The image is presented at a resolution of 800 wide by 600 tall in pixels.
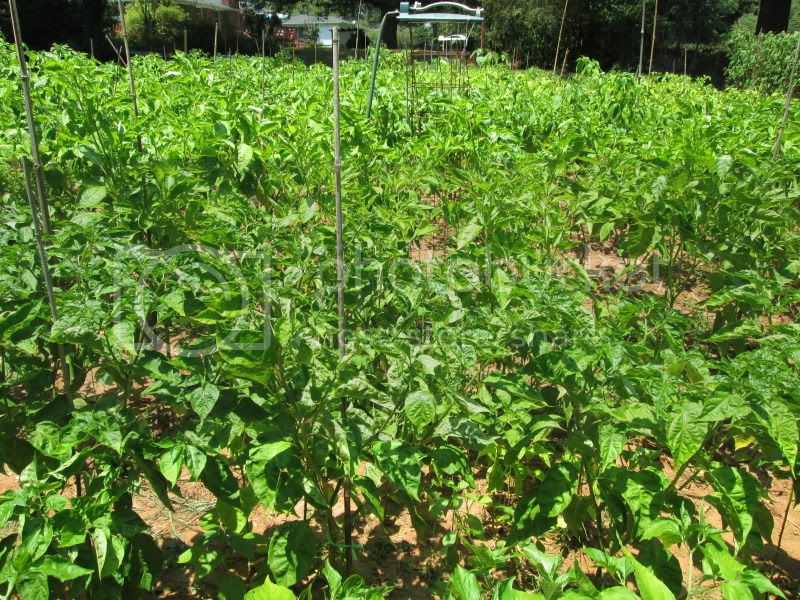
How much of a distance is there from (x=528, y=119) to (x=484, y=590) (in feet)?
11.1

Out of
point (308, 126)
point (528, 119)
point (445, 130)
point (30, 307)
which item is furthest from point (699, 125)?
point (30, 307)

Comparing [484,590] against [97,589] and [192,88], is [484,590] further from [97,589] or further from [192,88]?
[192,88]

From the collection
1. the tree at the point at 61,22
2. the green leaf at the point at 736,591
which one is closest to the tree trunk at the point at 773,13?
the tree at the point at 61,22

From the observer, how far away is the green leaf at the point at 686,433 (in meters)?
1.58

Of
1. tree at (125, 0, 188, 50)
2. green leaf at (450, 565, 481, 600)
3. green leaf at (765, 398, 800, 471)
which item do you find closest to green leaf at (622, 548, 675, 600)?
green leaf at (450, 565, 481, 600)

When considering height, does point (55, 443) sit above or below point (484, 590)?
above

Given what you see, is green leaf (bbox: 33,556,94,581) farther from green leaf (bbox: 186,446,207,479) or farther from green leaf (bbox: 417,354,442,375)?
green leaf (bbox: 417,354,442,375)

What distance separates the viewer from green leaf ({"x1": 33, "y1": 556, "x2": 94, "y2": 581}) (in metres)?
1.39

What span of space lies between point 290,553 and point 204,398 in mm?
475

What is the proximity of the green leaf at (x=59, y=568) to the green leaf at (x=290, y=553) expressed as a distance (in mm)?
434

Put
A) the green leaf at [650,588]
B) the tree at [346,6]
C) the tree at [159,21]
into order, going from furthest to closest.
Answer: the tree at [346,6]
the tree at [159,21]
the green leaf at [650,588]

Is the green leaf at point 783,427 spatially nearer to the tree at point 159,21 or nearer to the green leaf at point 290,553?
the green leaf at point 290,553

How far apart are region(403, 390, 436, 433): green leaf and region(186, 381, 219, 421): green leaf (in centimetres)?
43

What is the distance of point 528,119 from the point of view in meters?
4.61
